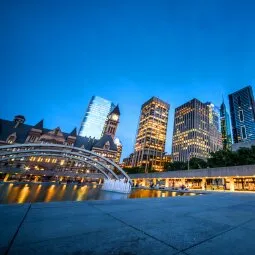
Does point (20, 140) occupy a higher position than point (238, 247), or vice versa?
point (20, 140)

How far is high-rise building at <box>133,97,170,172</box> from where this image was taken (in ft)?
538

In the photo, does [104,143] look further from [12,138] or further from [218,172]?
[218,172]

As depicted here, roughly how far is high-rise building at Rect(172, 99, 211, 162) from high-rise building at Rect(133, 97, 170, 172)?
16135mm

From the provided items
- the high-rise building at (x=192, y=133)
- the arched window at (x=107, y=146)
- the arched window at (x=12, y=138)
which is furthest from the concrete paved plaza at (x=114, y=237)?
the high-rise building at (x=192, y=133)

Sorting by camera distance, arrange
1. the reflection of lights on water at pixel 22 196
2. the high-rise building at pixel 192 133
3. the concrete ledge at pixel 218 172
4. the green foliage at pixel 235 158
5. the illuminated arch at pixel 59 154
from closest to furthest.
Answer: the reflection of lights on water at pixel 22 196 < the illuminated arch at pixel 59 154 < the concrete ledge at pixel 218 172 < the green foliage at pixel 235 158 < the high-rise building at pixel 192 133

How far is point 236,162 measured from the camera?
48.6 meters

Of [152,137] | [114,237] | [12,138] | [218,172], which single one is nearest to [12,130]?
[12,138]

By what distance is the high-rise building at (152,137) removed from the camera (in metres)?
164

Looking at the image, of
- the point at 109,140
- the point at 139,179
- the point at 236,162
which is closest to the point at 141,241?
the point at 236,162

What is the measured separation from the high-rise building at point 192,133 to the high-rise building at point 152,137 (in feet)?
52.9

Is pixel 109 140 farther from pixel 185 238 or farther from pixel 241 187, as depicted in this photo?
pixel 185 238

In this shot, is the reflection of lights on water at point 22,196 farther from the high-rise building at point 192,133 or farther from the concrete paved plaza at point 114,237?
the high-rise building at point 192,133

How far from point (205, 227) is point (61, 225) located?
3288 millimetres

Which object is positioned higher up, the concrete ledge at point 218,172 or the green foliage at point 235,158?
the green foliage at point 235,158
